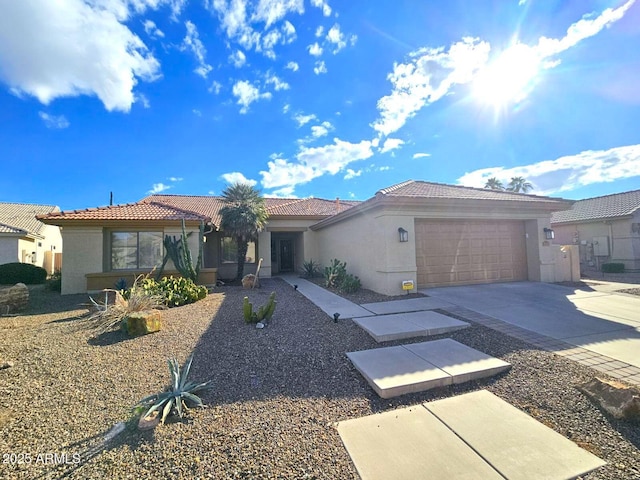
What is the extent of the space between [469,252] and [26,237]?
86.5 ft

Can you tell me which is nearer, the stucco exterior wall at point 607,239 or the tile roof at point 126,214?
the tile roof at point 126,214

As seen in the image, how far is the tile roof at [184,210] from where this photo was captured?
37.0 feet

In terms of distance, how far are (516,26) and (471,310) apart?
7.78 m

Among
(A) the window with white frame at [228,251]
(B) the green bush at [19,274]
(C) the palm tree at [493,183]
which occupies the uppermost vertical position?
(C) the palm tree at [493,183]

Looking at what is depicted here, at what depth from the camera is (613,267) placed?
53.3ft

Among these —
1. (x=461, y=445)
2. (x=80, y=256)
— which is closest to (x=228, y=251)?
(x=80, y=256)

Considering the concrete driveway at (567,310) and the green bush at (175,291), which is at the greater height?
the green bush at (175,291)

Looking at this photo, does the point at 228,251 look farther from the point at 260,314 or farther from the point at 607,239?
the point at 607,239

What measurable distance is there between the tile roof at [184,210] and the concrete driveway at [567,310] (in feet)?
32.4

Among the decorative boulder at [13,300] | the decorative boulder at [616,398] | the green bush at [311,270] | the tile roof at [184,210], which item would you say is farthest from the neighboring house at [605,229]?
the decorative boulder at [13,300]

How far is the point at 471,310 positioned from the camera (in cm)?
687

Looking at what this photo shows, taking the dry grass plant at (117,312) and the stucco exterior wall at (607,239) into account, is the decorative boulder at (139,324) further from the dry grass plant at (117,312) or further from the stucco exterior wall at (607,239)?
the stucco exterior wall at (607,239)

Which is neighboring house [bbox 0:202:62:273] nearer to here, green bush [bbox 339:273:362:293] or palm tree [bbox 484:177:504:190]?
green bush [bbox 339:273:362:293]

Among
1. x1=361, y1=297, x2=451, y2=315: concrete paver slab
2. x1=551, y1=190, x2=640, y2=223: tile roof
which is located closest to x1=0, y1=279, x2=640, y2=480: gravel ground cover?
x1=361, y1=297, x2=451, y2=315: concrete paver slab
